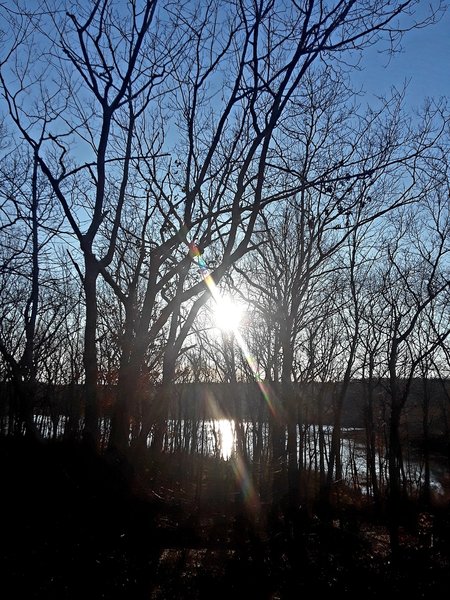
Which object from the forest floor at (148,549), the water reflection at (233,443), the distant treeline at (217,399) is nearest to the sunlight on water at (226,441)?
the water reflection at (233,443)

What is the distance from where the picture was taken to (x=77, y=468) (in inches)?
365

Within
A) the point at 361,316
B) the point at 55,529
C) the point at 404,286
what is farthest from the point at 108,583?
the point at 404,286

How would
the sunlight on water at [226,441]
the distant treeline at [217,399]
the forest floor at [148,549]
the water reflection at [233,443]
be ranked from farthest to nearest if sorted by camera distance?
the water reflection at [233,443] → the sunlight on water at [226,441] → the distant treeline at [217,399] → the forest floor at [148,549]

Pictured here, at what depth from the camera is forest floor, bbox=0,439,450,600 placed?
20.6ft

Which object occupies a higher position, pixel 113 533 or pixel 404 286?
pixel 404 286

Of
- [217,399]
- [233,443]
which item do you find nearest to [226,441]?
[217,399]

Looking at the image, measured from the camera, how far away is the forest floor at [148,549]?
6.29m

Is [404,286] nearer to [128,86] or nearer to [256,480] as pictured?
[256,480]

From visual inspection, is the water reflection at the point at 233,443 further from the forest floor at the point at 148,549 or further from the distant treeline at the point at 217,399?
the forest floor at the point at 148,549

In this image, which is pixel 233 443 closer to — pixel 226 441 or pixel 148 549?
pixel 226 441

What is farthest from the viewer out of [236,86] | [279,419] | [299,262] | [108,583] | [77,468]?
[279,419]

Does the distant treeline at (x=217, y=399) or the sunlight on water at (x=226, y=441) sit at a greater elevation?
the distant treeline at (x=217, y=399)

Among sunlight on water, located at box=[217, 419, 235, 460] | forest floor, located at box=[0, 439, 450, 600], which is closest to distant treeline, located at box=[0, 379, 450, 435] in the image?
sunlight on water, located at box=[217, 419, 235, 460]

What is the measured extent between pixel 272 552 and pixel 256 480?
9854mm
